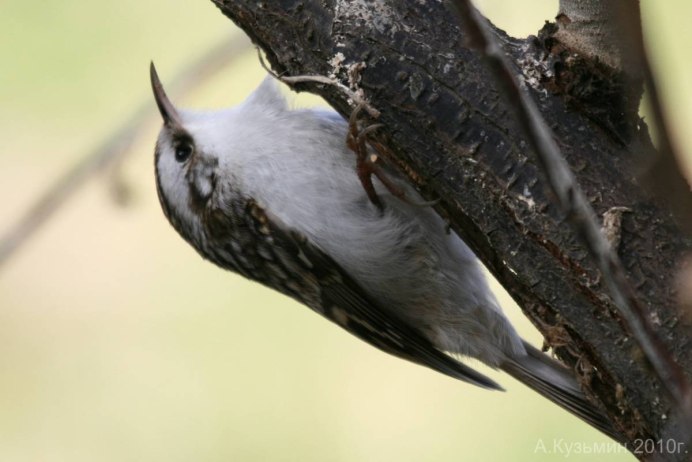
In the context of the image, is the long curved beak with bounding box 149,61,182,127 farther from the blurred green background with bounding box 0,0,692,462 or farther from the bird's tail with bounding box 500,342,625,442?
the blurred green background with bounding box 0,0,692,462

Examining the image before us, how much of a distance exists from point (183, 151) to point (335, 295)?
0.46m

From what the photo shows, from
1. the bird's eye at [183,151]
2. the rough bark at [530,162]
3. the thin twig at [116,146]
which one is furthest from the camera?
the bird's eye at [183,151]

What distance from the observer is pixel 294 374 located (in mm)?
3559

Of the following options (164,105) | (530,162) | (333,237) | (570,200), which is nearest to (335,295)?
(333,237)

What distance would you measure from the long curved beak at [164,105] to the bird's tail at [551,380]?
0.89 meters

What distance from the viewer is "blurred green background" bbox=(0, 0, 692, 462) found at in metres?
3.48

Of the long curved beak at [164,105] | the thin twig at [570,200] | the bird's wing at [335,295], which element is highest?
the long curved beak at [164,105]

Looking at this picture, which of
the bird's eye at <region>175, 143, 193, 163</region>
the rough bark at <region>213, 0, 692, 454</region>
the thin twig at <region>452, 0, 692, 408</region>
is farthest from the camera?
the bird's eye at <region>175, 143, 193, 163</region>

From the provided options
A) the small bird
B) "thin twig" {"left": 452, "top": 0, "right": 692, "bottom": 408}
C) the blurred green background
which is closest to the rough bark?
the small bird

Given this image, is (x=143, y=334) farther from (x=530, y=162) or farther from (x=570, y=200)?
(x=570, y=200)

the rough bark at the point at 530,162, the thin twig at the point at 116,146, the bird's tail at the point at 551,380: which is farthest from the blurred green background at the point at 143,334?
the rough bark at the point at 530,162

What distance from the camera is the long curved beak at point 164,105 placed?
2.10 meters

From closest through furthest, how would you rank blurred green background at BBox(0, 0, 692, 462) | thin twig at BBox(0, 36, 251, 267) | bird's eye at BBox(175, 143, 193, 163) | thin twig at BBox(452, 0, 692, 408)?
thin twig at BBox(452, 0, 692, 408), thin twig at BBox(0, 36, 251, 267), bird's eye at BBox(175, 143, 193, 163), blurred green background at BBox(0, 0, 692, 462)

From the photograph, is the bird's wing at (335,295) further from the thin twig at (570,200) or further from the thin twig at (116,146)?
the thin twig at (570,200)
